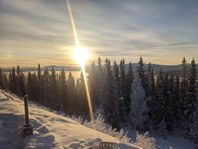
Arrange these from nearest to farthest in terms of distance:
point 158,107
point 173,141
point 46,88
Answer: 1. point 173,141
2. point 158,107
3. point 46,88

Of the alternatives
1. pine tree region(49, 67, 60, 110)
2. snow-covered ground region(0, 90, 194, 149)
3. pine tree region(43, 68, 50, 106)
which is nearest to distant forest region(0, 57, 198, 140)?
pine tree region(49, 67, 60, 110)

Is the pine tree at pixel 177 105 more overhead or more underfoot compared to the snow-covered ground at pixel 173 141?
more overhead

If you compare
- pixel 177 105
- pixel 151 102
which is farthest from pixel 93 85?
pixel 177 105

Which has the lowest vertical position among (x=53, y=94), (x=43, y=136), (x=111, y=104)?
(x=53, y=94)

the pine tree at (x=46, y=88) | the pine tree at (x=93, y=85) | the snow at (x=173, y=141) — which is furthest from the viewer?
the pine tree at (x=46, y=88)

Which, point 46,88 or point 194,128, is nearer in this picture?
point 194,128

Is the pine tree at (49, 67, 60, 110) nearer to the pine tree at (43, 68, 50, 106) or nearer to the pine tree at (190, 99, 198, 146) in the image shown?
the pine tree at (43, 68, 50, 106)

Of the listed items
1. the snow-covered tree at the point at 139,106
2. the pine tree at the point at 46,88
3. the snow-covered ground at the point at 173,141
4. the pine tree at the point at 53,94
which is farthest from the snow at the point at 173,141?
the pine tree at the point at 46,88

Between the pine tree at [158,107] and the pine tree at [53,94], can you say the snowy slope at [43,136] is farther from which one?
the pine tree at [53,94]

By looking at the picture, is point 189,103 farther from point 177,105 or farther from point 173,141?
point 173,141

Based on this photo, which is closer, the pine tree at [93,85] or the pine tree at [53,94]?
the pine tree at [93,85]

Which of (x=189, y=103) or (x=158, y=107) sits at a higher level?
(x=189, y=103)

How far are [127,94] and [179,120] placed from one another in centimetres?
1269

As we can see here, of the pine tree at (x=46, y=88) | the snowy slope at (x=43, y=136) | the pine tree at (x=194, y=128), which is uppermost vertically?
the snowy slope at (x=43, y=136)
